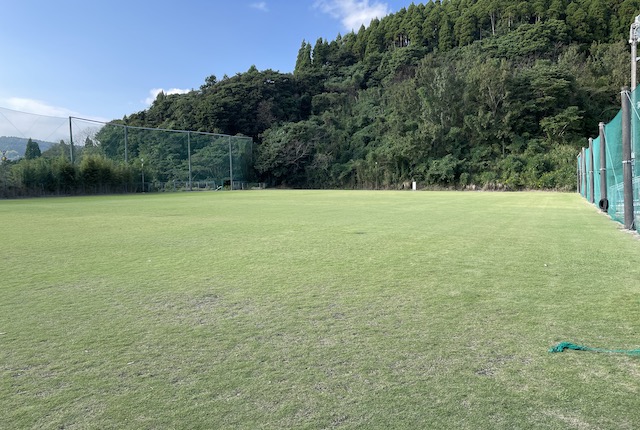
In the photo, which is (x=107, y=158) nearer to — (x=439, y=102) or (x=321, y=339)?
(x=439, y=102)

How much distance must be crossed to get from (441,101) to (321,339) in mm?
39226

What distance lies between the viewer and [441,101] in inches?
1528

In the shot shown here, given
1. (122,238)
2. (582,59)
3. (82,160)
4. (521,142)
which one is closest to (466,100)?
(521,142)

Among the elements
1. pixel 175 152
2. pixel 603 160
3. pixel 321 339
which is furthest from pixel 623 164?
pixel 175 152

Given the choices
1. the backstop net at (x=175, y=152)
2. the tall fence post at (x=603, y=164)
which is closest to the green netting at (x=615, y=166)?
the tall fence post at (x=603, y=164)

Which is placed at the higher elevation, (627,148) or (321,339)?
(627,148)

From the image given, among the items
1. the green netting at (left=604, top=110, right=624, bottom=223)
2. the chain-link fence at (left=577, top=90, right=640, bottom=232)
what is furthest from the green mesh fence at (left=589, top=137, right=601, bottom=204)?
A: the green netting at (left=604, top=110, right=624, bottom=223)

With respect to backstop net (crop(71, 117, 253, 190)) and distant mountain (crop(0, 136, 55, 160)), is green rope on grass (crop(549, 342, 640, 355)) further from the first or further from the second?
backstop net (crop(71, 117, 253, 190))

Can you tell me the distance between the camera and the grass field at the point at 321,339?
1837mm

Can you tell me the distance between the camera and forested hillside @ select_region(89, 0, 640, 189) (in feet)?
117

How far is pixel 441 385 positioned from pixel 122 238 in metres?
6.57

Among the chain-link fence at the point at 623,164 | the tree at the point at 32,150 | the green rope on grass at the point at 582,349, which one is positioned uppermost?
the tree at the point at 32,150

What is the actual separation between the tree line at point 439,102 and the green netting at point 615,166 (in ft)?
77.5

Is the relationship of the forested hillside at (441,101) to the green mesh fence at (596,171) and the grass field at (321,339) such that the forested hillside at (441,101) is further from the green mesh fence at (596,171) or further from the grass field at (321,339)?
the grass field at (321,339)
